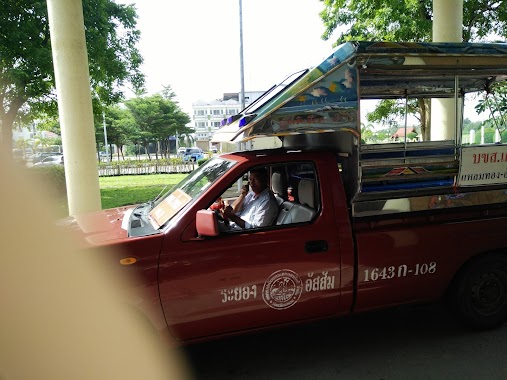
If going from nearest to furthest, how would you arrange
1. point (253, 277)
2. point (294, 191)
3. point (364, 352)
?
point (253, 277) → point (364, 352) → point (294, 191)

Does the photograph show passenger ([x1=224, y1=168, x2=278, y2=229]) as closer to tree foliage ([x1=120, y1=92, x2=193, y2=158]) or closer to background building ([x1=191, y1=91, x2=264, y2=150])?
tree foliage ([x1=120, y1=92, x2=193, y2=158])

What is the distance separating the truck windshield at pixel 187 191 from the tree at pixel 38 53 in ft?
30.6

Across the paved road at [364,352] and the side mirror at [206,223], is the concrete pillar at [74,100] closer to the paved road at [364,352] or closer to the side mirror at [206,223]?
the paved road at [364,352]

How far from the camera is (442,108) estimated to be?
20.4 ft

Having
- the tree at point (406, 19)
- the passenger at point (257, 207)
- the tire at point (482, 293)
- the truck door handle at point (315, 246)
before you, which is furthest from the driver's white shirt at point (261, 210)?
the tree at point (406, 19)

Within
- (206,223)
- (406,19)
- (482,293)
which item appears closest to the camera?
(206,223)

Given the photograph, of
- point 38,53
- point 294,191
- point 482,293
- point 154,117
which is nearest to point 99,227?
point 294,191

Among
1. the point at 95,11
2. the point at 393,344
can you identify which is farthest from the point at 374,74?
the point at 95,11

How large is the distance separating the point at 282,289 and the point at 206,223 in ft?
2.62

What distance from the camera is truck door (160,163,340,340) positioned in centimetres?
282

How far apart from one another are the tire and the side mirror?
232cm

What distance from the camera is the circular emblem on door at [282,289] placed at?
298 cm

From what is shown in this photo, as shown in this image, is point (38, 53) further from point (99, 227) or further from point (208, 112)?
point (208, 112)

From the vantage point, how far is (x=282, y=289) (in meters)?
3.02
